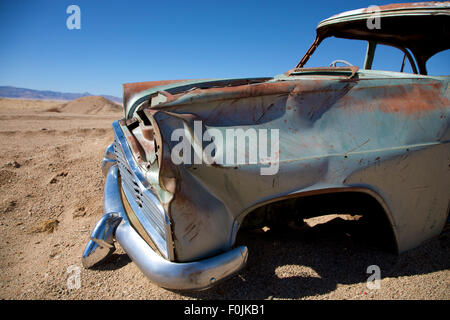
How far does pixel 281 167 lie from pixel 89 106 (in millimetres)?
18641

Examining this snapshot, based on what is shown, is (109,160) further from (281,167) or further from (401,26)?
(401,26)

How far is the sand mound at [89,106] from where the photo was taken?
645 inches

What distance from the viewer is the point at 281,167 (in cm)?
147

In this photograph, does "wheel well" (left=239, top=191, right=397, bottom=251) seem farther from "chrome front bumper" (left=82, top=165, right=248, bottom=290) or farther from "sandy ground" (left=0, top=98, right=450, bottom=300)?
"chrome front bumper" (left=82, top=165, right=248, bottom=290)

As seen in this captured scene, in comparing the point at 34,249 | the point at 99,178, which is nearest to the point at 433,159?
the point at 34,249

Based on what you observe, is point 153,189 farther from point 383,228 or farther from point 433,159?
point 433,159

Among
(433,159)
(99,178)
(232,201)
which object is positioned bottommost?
(99,178)

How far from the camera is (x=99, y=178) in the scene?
382cm

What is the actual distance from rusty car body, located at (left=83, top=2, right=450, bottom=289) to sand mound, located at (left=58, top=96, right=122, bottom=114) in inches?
644

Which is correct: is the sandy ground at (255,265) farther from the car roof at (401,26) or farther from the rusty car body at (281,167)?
the car roof at (401,26)

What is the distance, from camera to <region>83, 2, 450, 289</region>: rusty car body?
1425mm

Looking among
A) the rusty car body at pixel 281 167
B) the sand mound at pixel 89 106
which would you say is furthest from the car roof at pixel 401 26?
the sand mound at pixel 89 106

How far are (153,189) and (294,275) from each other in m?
1.08
